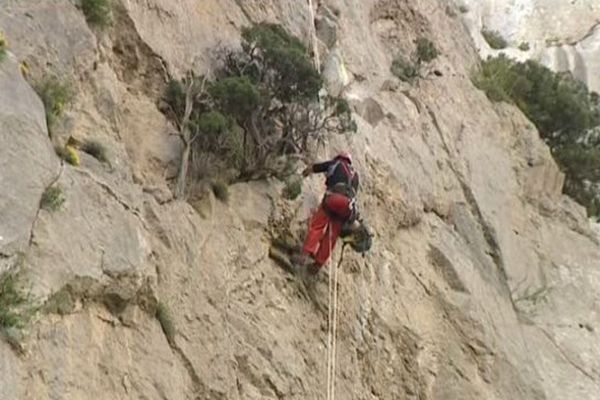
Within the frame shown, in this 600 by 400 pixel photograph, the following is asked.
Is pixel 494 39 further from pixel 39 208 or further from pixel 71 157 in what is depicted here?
pixel 39 208

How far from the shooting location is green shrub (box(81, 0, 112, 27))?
11.8 metres

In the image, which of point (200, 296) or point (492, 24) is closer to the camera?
point (200, 296)

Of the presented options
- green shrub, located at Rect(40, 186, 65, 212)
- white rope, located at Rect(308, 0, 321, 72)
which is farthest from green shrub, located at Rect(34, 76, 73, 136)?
white rope, located at Rect(308, 0, 321, 72)

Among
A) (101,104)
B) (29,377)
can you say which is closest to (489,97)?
(101,104)

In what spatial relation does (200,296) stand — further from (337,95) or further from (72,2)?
(337,95)

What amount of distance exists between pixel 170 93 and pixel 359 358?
375 cm

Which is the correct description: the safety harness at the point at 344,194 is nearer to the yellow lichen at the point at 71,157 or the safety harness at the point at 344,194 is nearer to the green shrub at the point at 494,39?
the yellow lichen at the point at 71,157

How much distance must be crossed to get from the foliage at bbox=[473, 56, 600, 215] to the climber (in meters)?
8.70

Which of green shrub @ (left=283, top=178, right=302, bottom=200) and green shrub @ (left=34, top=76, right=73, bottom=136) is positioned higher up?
green shrub @ (left=283, top=178, right=302, bottom=200)

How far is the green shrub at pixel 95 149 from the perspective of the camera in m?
10.9

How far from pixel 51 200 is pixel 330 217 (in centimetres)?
425

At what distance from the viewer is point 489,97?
2052 centimetres

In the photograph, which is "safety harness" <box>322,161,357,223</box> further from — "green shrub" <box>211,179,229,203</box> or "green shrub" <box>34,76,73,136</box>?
"green shrub" <box>34,76,73,136</box>

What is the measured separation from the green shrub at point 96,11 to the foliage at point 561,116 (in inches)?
416
